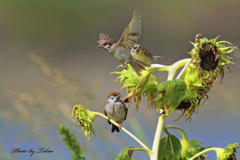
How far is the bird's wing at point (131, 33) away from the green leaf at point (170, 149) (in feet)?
1.42

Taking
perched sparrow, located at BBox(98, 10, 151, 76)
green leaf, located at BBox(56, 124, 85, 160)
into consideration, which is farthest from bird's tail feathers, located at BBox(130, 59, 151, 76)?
green leaf, located at BBox(56, 124, 85, 160)

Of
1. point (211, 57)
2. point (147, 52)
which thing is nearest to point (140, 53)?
point (147, 52)

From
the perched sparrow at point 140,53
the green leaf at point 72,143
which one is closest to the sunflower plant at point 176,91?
the perched sparrow at point 140,53

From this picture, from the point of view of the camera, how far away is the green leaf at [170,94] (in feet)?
2.93

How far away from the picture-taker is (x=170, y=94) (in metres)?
0.89

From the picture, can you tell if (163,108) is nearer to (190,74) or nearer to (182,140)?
(190,74)

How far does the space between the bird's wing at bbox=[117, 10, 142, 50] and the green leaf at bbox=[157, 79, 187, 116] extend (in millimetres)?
195

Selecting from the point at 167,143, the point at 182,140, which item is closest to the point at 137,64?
the point at 167,143

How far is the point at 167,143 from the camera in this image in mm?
1105

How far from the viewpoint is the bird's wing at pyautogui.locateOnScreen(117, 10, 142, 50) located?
94 cm

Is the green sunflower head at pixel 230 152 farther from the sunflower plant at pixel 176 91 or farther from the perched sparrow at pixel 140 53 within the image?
the perched sparrow at pixel 140 53

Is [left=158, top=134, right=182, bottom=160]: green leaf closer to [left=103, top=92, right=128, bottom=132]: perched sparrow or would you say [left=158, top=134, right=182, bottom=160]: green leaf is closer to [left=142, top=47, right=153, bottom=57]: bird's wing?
[left=103, top=92, right=128, bottom=132]: perched sparrow

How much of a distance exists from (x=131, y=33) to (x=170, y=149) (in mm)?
513

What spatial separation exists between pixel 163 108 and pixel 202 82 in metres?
0.22
